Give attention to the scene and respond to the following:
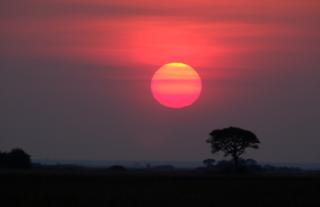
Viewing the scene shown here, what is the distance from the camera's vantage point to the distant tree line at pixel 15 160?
131625 millimetres

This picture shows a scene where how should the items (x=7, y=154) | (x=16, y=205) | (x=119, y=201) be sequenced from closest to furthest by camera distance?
(x=16, y=205), (x=119, y=201), (x=7, y=154)

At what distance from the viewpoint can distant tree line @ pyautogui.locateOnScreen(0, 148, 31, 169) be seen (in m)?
132

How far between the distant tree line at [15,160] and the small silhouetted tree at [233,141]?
3111 cm

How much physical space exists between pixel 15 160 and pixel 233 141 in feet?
118

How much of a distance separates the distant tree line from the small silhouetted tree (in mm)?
31112

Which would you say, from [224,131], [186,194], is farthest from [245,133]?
[186,194]

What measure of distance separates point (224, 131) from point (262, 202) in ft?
286

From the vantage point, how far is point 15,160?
132375 mm

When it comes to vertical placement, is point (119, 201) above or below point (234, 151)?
below

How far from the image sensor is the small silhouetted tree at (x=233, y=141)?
123125 mm

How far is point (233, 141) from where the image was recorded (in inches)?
4833

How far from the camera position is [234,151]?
122 m

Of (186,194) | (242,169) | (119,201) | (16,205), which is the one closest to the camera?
(16,205)

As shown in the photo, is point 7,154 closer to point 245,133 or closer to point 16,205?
point 245,133
